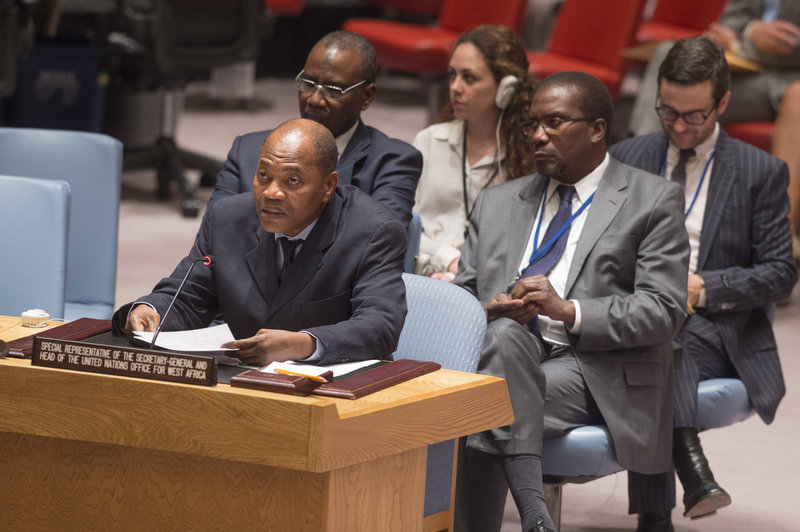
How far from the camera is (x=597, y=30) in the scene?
589cm

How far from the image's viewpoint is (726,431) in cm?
417

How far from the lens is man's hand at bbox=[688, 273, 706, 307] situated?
10.7 feet

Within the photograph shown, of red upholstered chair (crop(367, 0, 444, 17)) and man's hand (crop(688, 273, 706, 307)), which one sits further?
red upholstered chair (crop(367, 0, 444, 17))

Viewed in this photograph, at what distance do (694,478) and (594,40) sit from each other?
3234 mm

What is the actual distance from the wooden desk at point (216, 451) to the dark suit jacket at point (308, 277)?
357 millimetres

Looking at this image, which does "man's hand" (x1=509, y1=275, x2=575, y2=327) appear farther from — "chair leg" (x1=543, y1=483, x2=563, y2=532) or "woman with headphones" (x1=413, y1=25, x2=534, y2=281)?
"woman with headphones" (x1=413, y1=25, x2=534, y2=281)

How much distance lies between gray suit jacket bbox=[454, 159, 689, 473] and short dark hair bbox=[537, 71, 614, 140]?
136mm

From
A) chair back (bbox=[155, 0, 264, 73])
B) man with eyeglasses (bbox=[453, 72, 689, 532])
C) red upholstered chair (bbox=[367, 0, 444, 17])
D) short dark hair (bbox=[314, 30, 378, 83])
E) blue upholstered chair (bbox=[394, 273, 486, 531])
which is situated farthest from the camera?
red upholstered chair (bbox=[367, 0, 444, 17])

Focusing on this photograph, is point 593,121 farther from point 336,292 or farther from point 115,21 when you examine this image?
point 115,21

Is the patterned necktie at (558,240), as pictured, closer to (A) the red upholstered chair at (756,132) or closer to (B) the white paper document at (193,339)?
(B) the white paper document at (193,339)

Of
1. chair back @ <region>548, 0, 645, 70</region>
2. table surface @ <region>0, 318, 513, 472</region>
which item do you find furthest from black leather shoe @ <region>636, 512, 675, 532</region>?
chair back @ <region>548, 0, 645, 70</region>

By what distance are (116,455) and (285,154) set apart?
67cm

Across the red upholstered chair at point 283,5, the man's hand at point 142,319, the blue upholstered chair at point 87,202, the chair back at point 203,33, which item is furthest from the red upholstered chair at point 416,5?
the man's hand at point 142,319

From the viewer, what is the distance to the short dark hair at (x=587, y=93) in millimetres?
3027
